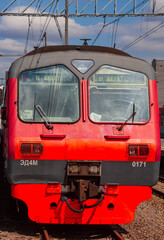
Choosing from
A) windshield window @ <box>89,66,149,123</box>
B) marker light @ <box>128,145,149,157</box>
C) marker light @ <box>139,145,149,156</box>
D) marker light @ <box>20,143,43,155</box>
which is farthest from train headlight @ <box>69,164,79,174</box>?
marker light @ <box>139,145,149,156</box>

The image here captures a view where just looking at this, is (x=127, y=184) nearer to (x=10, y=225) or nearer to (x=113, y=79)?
(x=113, y=79)

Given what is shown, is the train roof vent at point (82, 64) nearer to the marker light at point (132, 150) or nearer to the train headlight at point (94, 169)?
the marker light at point (132, 150)

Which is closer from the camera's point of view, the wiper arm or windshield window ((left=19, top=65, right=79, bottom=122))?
the wiper arm

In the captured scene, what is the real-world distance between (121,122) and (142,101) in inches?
20.3

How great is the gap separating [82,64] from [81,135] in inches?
47.8

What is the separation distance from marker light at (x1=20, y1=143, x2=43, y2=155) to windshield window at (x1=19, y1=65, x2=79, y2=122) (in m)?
0.42

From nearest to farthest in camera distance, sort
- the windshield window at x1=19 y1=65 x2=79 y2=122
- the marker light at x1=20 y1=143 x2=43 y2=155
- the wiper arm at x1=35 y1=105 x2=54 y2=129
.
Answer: the marker light at x1=20 y1=143 x2=43 y2=155 < the wiper arm at x1=35 y1=105 x2=54 y2=129 < the windshield window at x1=19 y1=65 x2=79 y2=122

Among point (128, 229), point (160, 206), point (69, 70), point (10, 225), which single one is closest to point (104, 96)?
point (69, 70)

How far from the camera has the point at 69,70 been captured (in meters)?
6.53

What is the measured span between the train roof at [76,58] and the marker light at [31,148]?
1156 mm

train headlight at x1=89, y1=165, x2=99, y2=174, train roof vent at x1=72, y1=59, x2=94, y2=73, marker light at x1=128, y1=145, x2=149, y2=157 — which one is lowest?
train headlight at x1=89, y1=165, x2=99, y2=174

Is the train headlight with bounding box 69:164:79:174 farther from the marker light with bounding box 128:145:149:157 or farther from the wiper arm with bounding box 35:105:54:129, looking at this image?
the marker light with bounding box 128:145:149:157

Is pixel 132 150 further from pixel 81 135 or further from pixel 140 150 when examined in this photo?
pixel 81 135

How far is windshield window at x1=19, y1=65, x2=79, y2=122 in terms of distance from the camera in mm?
6363
